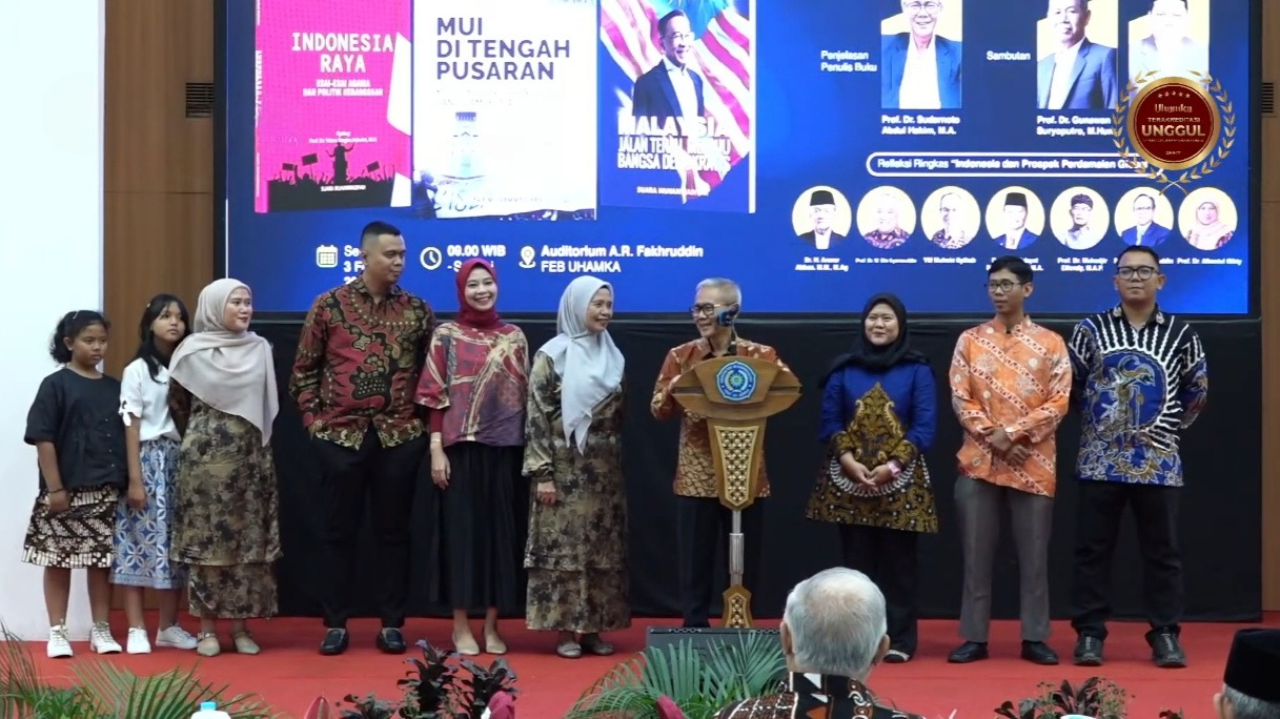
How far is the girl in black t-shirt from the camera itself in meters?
6.09

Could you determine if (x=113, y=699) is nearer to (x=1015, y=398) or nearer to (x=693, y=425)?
(x=693, y=425)

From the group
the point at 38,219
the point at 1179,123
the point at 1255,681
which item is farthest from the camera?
the point at 1179,123

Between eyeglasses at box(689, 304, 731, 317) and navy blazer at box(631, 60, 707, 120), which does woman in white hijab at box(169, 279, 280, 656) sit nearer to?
eyeglasses at box(689, 304, 731, 317)

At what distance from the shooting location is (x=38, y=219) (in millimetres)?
6465

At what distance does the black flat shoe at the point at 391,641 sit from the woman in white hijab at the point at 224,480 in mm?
425

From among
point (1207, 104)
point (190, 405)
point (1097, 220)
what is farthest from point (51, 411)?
point (1207, 104)

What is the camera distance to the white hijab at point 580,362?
607 centimetres

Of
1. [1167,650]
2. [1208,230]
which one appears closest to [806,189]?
[1208,230]

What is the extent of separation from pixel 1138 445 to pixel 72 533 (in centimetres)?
382

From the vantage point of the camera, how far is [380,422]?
20.2ft

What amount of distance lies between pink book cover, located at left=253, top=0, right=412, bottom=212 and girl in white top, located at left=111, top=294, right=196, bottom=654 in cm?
87
